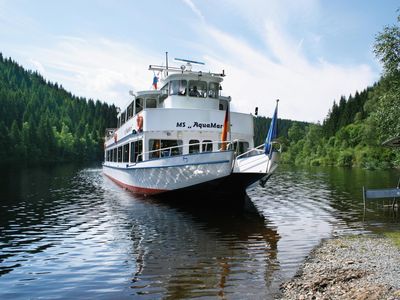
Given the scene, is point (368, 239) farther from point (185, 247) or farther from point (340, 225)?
point (185, 247)

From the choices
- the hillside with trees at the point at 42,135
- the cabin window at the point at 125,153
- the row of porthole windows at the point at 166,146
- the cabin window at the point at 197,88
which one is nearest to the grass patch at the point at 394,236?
the row of porthole windows at the point at 166,146

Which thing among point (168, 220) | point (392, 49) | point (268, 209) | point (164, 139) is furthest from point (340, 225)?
point (392, 49)

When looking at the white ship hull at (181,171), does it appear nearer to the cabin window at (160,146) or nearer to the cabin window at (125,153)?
the cabin window at (160,146)

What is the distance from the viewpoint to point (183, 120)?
23.5 meters

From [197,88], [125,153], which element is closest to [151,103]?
[197,88]

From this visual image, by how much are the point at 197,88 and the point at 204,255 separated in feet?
49.9

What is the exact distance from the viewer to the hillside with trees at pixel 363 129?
28594mm

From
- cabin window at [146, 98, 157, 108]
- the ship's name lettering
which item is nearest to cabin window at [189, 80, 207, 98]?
the ship's name lettering

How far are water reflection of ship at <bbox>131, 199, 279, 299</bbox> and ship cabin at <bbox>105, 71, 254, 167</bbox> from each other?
17.7 feet

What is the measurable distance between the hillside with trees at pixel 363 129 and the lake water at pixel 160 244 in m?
7.34

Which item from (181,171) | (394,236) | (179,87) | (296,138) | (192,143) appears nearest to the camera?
(394,236)

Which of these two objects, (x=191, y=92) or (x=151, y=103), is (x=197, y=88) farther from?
(x=151, y=103)

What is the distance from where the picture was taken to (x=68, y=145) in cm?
13900

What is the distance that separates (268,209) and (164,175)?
653 centimetres
